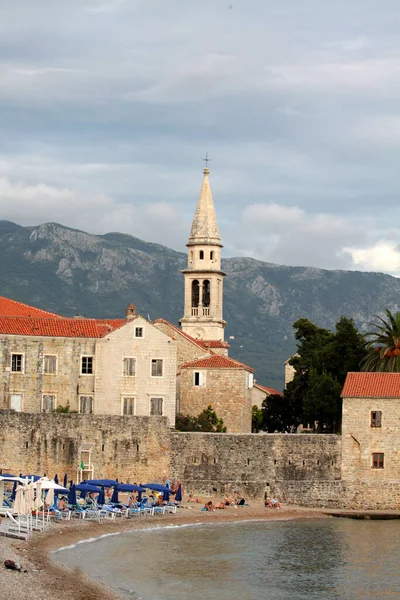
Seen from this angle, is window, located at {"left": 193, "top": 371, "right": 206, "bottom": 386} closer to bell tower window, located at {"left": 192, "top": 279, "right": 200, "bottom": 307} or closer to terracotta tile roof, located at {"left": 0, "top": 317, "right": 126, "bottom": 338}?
terracotta tile roof, located at {"left": 0, "top": 317, "right": 126, "bottom": 338}

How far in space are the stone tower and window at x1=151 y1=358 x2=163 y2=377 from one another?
30.1 meters

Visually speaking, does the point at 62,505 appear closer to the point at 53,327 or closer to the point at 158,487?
the point at 158,487

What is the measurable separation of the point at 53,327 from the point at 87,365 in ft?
11.1

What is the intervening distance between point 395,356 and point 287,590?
29798 mm

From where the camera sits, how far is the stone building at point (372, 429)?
229 ft

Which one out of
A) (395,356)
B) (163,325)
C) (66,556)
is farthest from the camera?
(163,325)

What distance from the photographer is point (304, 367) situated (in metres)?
85.4

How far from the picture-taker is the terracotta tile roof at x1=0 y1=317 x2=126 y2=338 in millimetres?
75125

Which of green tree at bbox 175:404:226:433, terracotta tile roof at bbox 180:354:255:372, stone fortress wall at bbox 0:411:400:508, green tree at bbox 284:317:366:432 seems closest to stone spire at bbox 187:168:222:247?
green tree at bbox 284:317:366:432

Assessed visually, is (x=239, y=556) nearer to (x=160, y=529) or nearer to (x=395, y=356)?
(x=160, y=529)

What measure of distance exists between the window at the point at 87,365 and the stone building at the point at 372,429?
16.3 meters

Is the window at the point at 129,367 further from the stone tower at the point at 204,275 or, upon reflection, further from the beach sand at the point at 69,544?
the stone tower at the point at 204,275

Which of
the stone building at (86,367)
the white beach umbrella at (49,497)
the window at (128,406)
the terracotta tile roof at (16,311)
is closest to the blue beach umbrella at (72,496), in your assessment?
the white beach umbrella at (49,497)

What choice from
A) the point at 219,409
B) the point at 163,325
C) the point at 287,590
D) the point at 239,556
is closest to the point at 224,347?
the point at 163,325
